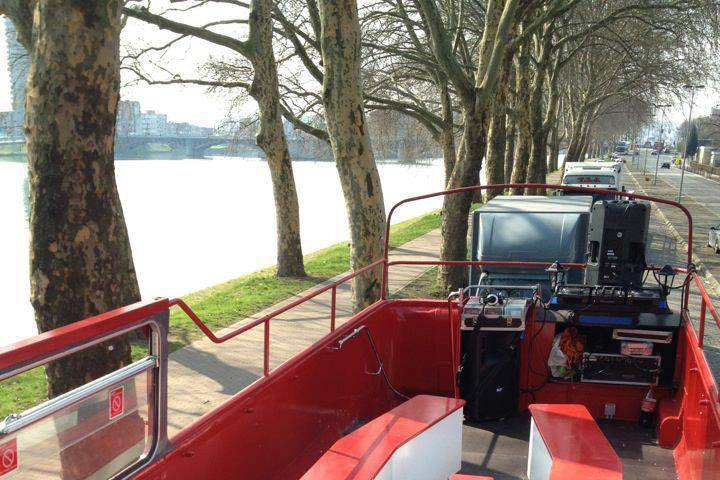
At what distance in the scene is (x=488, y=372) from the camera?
6355 millimetres

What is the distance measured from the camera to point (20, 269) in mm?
21203

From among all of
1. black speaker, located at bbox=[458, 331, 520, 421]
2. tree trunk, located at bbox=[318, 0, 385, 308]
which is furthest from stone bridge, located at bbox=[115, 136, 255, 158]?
black speaker, located at bbox=[458, 331, 520, 421]

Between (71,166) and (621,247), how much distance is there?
5039 mm

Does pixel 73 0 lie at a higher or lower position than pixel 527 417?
higher

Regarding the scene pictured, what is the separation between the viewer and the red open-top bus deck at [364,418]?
2.79m

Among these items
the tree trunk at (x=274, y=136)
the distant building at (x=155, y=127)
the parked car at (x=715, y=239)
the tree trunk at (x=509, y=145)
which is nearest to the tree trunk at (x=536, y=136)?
the tree trunk at (x=509, y=145)

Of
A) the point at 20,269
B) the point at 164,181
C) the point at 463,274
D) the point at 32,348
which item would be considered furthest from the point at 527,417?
the point at 164,181

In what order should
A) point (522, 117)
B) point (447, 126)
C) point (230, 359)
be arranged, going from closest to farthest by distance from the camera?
point (230, 359) < point (447, 126) < point (522, 117)

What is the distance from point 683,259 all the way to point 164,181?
51834 mm

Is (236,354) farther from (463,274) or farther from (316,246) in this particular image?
(316,246)

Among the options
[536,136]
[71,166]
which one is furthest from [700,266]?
Result: [71,166]

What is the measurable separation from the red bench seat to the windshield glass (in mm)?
21025

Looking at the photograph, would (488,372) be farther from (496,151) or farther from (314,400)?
(496,151)

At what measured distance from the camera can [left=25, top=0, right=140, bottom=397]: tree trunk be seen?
513 cm
